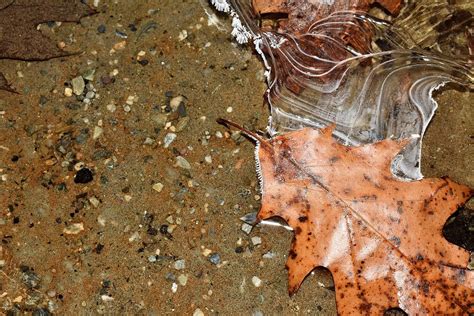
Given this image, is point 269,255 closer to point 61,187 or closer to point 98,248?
point 98,248

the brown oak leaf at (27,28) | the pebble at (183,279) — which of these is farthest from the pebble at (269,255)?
the brown oak leaf at (27,28)

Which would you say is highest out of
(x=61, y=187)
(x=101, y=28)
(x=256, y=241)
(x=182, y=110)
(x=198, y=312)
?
(x=101, y=28)

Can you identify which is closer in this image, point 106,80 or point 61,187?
point 61,187

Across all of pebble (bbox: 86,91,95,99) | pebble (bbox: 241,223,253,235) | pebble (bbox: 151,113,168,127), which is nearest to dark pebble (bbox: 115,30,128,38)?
pebble (bbox: 86,91,95,99)

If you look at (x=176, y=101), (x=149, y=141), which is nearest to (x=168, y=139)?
(x=149, y=141)

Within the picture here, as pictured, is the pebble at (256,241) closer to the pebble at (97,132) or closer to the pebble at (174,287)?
the pebble at (174,287)

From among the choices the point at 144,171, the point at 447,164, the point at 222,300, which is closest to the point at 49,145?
the point at 144,171
